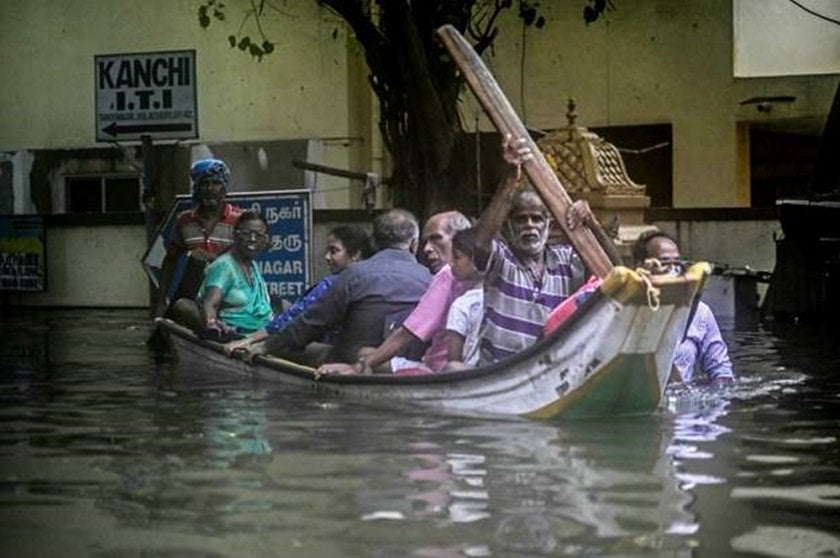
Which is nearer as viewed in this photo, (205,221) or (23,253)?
(205,221)

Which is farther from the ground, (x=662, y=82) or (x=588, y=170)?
(x=662, y=82)

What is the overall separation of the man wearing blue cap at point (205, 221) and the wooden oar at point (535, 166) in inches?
139

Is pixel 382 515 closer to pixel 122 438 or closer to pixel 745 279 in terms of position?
pixel 122 438

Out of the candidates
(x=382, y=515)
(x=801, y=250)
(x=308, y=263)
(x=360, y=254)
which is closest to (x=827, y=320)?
(x=801, y=250)

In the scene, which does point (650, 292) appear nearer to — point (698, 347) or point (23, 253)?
point (698, 347)

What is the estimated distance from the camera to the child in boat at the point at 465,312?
33.2 feet

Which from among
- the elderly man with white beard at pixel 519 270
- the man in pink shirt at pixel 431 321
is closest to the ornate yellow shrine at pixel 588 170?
the man in pink shirt at pixel 431 321

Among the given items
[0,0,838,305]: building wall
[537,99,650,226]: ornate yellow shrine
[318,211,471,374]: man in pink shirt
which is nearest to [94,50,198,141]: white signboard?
[537,99,650,226]: ornate yellow shrine

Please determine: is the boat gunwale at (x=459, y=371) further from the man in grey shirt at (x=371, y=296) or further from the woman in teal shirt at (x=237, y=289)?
the woman in teal shirt at (x=237, y=289)

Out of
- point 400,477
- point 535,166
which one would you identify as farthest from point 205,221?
point 400,477

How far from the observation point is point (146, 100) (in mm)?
17844

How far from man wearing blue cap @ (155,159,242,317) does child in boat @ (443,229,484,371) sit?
442cm

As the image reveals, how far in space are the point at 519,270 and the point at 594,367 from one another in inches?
35.9

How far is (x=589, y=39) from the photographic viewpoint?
2242cm
